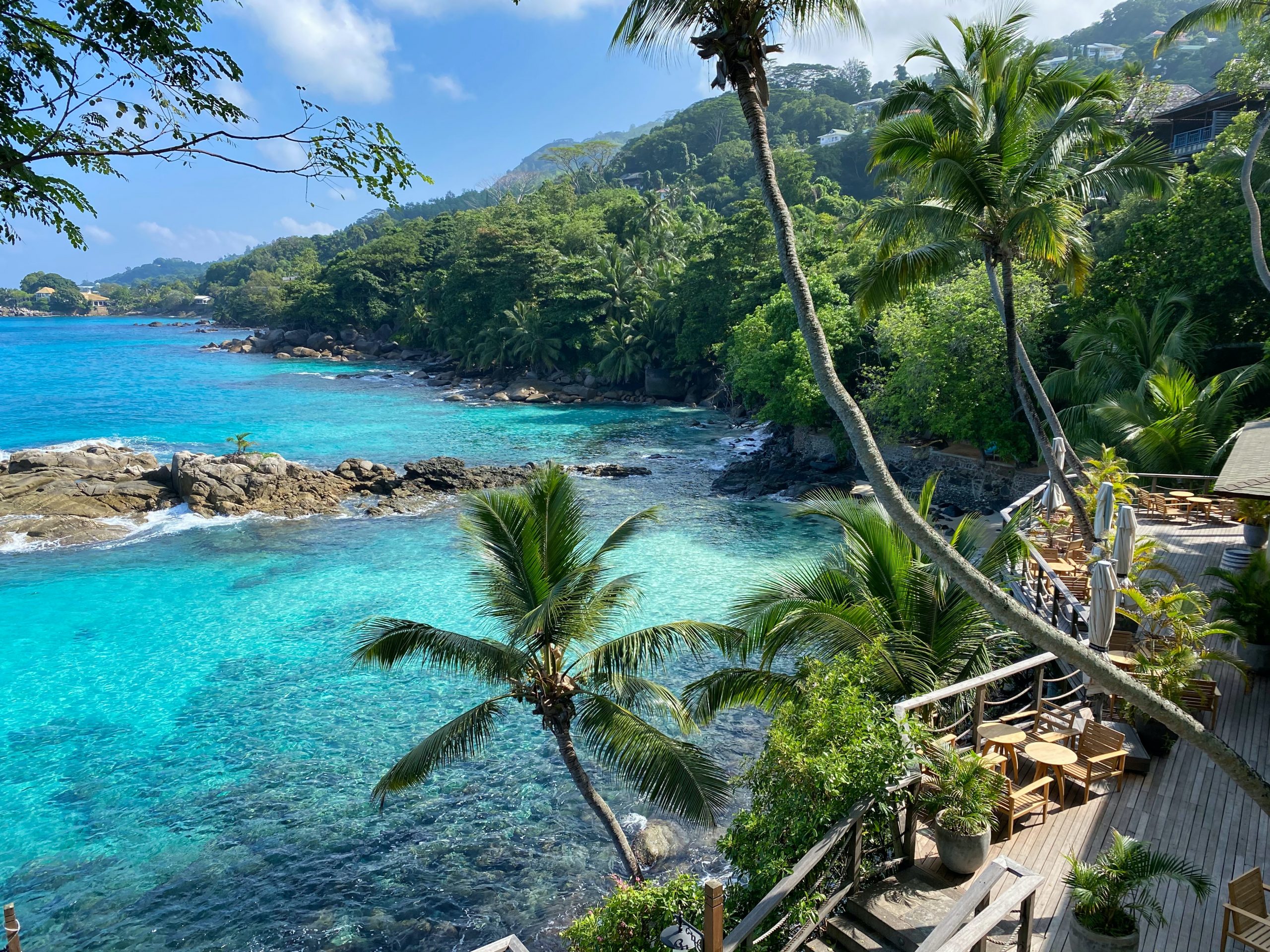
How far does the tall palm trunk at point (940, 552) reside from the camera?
520 centimetres

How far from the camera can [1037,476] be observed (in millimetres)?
25062

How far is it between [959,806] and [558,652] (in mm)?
5264

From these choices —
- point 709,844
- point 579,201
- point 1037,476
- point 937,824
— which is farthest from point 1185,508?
point 579,201

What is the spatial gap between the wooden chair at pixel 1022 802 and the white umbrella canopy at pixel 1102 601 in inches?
65.3

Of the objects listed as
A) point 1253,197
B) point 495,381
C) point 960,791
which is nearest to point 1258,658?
point 960,791

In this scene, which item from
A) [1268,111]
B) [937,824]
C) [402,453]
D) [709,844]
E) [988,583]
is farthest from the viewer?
[402,453]

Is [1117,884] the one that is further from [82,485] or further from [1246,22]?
[82,485]

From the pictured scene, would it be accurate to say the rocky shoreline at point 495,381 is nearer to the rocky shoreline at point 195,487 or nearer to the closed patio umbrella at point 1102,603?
the rocky shoreline at point 195,487

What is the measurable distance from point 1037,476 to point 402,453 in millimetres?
28805

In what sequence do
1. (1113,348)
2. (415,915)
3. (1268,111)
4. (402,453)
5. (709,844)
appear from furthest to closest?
1. (402,453)
2. (1113,348)
3. (1268,111)
4. (709,844)
5. (415,915)

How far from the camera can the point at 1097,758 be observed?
23.9ft

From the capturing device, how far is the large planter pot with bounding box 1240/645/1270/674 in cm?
952

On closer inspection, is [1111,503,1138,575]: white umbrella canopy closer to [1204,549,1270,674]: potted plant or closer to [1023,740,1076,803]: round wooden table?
[1204,549,1270,674]: potted plant

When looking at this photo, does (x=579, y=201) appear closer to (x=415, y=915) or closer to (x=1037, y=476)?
(x=1037, y=476)
